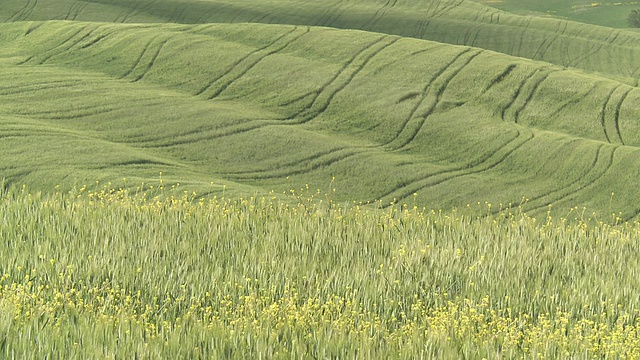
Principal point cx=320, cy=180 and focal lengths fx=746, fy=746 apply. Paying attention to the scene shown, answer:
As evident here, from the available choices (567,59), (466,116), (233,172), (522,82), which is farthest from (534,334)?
(567,59)

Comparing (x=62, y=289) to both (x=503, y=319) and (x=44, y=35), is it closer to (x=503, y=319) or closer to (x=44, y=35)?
(x=503, y=319)

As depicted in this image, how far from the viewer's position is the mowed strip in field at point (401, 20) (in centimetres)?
8831

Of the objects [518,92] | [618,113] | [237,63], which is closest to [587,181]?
[618,113]

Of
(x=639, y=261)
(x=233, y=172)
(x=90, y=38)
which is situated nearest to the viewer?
(x=639, y=261)

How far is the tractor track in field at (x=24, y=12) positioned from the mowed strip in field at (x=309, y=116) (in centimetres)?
1821

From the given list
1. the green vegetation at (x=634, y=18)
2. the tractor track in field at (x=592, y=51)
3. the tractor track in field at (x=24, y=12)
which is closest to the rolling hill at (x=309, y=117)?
the tractor track in field at (x=24, y=12)

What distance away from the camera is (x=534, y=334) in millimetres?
5680

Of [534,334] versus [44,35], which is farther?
[44,35]

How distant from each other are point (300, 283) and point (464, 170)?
39.9 m

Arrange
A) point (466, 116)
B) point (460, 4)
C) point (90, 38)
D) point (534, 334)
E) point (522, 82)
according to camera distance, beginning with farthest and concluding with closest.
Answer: point (460, 4) → point (90, 38) → point (522, 82) → point (466, 116) → point (534, 334)

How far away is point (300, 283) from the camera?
6.92m

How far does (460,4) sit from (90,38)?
61.2 m

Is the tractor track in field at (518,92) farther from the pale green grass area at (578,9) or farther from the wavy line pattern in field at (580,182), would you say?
the pale green grass area at (578,9)

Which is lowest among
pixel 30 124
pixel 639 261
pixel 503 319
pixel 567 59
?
pixel 567 59
